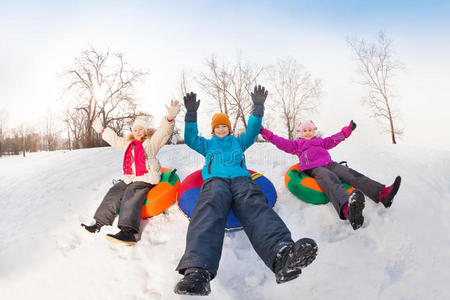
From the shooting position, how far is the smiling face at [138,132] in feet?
11.0

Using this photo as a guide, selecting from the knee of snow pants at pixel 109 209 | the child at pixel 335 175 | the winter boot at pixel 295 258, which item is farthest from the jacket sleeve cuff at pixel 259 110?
the knee of snow pants at pixel 109 209

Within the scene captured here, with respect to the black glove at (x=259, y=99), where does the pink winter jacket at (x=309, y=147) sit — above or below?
below

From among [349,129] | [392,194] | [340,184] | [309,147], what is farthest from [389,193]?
[349,129]

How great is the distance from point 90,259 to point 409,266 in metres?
3.10

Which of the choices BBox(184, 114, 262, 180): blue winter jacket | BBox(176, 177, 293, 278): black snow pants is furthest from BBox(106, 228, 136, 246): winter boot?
BBox(184, 114, 262, 180): blue winter jacket

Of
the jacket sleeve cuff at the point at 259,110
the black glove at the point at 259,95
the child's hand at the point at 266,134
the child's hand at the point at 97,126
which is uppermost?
the black glove at the point at 259,95

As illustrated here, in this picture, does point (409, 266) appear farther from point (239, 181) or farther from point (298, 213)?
point (239, 181)

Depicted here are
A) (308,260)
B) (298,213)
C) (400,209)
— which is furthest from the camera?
(298,213)

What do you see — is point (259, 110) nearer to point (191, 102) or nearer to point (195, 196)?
point (191, 102)

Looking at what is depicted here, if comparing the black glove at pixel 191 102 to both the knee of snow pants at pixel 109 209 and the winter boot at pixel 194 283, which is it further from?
the winter boot at pixel 194 283

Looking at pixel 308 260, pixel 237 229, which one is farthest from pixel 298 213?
pixel 308 260

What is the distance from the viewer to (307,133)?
3732mm

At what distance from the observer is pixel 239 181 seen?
97.9 inches

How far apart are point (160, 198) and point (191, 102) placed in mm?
1283
